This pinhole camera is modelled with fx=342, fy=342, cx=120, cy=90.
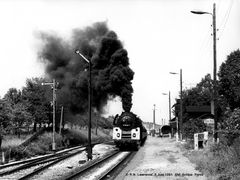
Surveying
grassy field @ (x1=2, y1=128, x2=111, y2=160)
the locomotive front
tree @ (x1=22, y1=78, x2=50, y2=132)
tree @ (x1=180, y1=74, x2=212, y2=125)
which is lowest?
grassy field @ (x1=2, y1=128, x2=111, y2=160)

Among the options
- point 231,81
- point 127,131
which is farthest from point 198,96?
point 231,81

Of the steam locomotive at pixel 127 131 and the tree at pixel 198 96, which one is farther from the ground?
the tree at pixel 198 96

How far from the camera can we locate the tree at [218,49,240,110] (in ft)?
54.3

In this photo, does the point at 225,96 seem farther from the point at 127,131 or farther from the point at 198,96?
the point at 198,96

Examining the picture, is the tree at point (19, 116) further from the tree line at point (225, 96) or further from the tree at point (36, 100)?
the tree line at point (225, 96)

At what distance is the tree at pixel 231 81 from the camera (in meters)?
16.6

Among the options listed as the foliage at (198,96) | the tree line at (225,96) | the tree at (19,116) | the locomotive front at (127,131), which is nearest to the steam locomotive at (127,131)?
the locomotive front at (127,131)

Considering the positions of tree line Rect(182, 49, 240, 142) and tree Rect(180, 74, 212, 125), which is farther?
tree Rect(180, 74, 212, 125)

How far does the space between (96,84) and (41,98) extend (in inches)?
353

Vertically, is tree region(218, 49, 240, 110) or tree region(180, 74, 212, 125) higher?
tree region(180, 74, 212, 125)

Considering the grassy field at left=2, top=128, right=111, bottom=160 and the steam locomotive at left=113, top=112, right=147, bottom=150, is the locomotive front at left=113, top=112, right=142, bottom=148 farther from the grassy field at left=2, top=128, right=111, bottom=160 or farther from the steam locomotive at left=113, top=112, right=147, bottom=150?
the grassy field at left=2, top=128, right=111, bottom=160

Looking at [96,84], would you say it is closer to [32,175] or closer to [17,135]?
[17,135]

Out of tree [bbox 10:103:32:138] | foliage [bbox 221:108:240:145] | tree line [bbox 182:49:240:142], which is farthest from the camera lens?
tree [bbox 10:103:32:138]

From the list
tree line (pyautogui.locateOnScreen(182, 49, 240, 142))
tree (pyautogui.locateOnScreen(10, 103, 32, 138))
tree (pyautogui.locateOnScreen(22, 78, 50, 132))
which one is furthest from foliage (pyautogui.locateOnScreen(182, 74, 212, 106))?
tree (pyautogui.locateOnScreen(10, 103, 32, 138))
